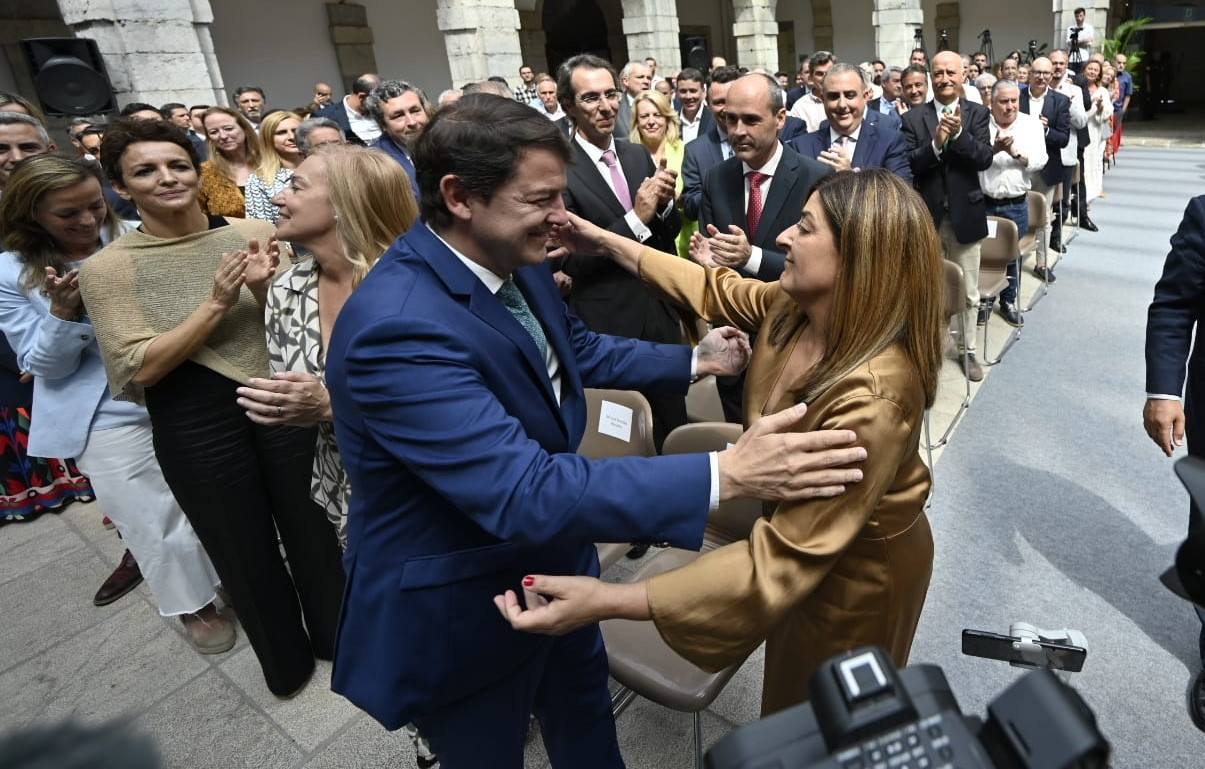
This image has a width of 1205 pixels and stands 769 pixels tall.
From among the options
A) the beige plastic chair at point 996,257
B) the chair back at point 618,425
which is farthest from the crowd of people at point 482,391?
the beige plastic chair at point 996,257

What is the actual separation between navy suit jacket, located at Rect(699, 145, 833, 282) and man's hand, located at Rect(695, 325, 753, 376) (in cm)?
101

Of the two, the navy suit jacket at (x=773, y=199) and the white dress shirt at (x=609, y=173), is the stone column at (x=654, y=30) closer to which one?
the white dress shirt at (x=609, y=173)

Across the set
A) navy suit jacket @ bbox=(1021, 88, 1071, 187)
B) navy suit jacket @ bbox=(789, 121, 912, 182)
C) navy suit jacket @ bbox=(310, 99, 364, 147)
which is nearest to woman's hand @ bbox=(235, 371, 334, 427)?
navy suit jacket @ bbox=(789, 121, 912, 182)

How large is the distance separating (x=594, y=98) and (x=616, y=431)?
165cm

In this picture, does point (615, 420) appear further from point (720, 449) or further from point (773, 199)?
point (773, 199)

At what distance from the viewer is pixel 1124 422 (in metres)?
3.68

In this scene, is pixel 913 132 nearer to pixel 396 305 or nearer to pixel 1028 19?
pixel 396 305

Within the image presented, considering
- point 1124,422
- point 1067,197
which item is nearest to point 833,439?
point 1124,422

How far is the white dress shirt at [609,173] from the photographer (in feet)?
9.82

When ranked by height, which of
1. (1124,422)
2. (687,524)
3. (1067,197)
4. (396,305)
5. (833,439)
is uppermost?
(396,305)

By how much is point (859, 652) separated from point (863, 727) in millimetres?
63

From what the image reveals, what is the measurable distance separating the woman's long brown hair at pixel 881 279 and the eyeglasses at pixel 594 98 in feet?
6.85

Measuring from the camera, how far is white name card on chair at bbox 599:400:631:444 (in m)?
2.28

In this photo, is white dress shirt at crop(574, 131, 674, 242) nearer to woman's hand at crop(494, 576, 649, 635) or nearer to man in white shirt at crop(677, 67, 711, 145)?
woman's hand at crop(494, 576, 649, 635)
